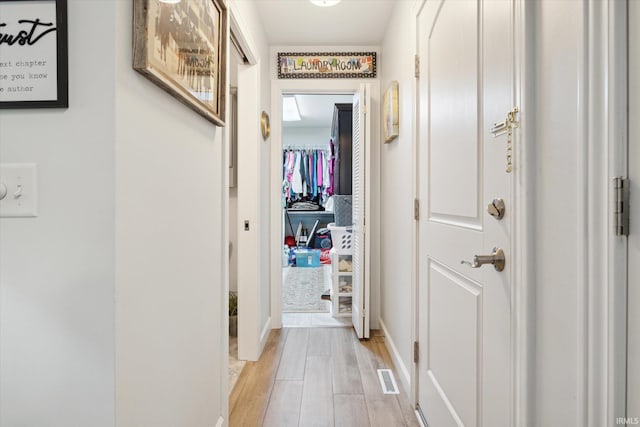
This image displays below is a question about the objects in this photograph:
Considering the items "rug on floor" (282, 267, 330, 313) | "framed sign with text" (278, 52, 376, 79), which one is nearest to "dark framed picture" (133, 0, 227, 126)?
"framed sign with text" (278, 52, 376, 79)

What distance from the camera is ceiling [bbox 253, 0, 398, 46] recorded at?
235 centimetres

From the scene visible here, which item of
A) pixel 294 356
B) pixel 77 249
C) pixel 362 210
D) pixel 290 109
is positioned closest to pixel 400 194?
pixel 362 210

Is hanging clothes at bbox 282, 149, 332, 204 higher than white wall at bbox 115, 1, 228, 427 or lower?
higher

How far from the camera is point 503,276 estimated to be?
96cm

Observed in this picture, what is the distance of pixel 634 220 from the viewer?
57cm

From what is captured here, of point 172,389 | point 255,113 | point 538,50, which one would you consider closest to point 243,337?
point 172,389

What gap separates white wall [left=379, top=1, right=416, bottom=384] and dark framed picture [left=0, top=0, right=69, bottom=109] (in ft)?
4.94

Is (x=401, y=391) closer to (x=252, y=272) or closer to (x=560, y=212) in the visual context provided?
(x=252, y=272)

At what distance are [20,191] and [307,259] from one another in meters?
4.90

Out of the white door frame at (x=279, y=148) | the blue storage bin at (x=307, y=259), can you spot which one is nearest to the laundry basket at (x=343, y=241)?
the white door frame at (x=279, y=148)

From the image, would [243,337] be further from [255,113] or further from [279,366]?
[255,113]

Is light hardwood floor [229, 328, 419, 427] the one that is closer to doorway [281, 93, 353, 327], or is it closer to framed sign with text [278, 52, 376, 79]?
doorway [281, 93, 353, 327]

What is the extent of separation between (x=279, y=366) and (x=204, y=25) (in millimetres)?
1994

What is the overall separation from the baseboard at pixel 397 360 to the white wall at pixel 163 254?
3.50ft
